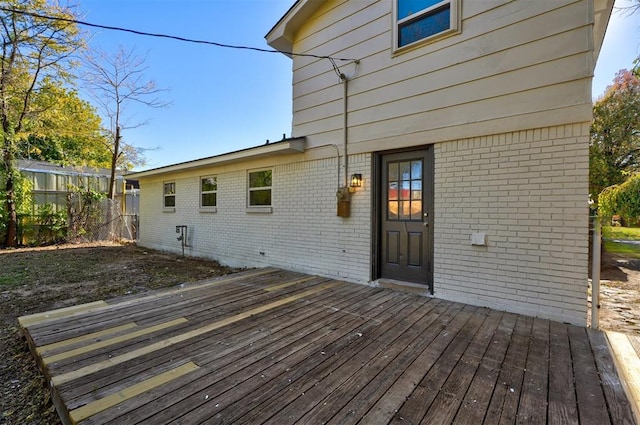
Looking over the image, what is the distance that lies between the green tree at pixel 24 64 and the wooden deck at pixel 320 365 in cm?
964

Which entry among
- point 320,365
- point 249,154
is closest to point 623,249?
point 249,154

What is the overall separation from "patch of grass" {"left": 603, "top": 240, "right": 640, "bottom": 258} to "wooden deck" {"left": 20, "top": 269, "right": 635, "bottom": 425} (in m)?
8.20

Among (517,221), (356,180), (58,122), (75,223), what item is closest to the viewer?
(517,221)

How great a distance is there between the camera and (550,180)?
10.6 ft

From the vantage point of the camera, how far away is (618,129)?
12805 mm

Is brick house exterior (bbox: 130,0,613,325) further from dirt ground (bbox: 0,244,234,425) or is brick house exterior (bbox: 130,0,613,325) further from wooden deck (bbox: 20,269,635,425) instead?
dirt ground (bbox: 0,244,234,425)

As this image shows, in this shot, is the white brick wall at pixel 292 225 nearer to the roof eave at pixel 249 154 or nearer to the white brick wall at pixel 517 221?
the roof eave at pixel 249 154

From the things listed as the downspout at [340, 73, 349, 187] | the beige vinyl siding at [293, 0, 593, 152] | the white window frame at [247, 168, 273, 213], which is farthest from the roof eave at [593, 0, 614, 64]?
the white window frame at [247, 168, 273, 213]

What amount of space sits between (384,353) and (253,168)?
5.21m

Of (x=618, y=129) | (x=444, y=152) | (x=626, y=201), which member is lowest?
(x=626, y=201)

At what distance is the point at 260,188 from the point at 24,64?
934 centimetres

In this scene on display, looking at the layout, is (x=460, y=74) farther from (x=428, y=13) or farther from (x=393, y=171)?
(x=393, y=171)

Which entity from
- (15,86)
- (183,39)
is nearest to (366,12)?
(183,39)

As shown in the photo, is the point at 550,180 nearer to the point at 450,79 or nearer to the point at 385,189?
the point at 450,79
